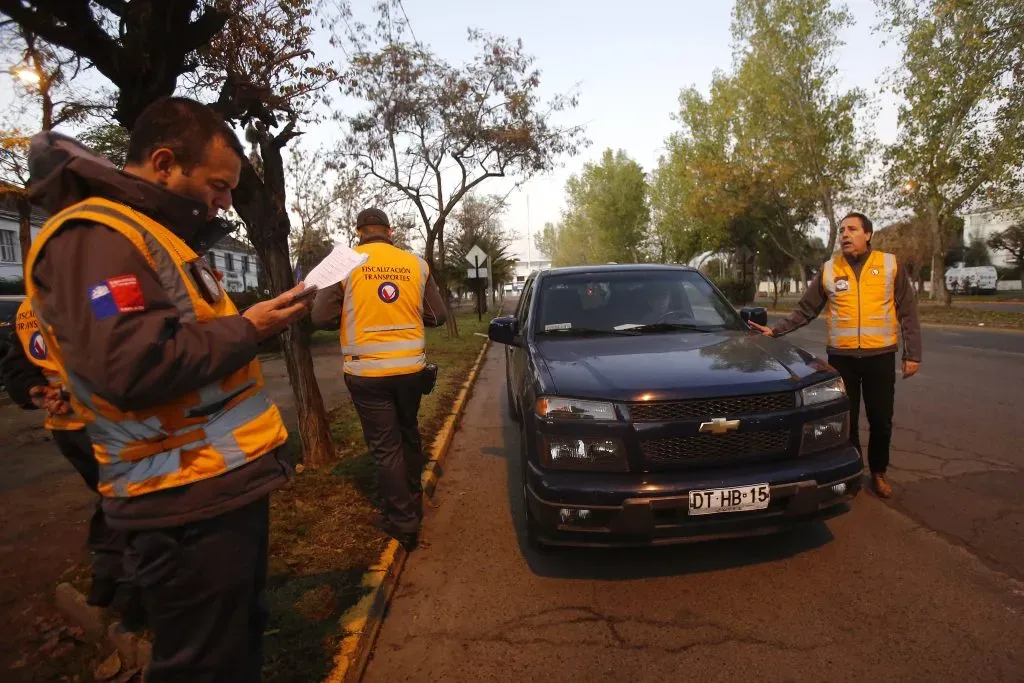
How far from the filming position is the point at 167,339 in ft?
4.62

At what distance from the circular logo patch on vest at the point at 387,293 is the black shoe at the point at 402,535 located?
4.55 ft

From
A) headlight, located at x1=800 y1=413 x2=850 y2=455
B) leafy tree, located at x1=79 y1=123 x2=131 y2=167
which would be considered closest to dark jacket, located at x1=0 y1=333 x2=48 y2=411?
headlight, located at x1=800 y1=413 x2=850 y2=455

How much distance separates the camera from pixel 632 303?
4645 millimetres

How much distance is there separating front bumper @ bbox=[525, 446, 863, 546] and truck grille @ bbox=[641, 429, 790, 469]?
0.06 meters

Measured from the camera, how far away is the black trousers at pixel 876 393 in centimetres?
422

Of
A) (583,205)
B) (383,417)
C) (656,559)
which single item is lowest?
(656,559)

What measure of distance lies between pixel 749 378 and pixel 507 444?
346 centimetres

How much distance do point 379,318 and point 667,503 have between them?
76.6 inches

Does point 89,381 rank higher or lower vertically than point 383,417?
higher

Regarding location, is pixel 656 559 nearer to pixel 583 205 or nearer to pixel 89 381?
pixel 89 381

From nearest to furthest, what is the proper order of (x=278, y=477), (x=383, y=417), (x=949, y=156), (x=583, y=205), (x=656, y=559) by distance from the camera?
(x=278, y=477) → (x=656, y=559) → (x=383, y=417) → (x=949, y=156) → (x=583, y=205)

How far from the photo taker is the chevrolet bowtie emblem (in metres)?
3.00

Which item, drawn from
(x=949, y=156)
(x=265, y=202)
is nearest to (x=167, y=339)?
(x=265, y=202)

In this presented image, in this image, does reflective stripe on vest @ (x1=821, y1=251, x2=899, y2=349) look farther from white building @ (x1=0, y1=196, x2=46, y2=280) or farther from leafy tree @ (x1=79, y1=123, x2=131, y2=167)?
white building @ (x1=0, y1=196, x2=46, y2=280)
